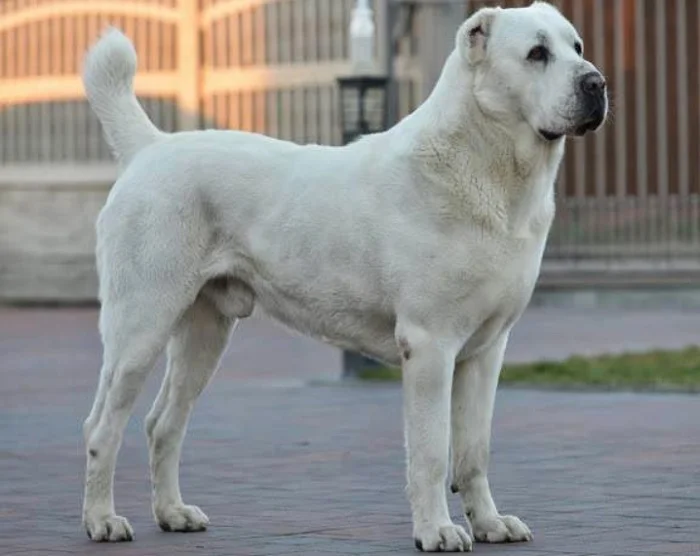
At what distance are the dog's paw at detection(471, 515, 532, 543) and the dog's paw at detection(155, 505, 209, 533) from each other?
1.02 meters

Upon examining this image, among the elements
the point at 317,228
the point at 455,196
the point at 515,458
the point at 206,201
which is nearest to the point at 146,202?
the point at 206,201

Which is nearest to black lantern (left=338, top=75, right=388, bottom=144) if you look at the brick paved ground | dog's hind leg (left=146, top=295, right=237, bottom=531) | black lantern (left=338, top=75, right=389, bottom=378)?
black lantern (left=338, top=75, right=389, bottom=378)

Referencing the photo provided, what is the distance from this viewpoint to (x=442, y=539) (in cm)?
666

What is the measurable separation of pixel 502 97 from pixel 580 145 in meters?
19.1

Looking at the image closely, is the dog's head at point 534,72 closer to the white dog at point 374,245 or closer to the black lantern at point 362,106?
the white dog at point 374,245

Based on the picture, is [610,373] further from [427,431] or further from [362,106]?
[427,431]

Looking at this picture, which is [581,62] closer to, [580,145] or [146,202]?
[146,202]

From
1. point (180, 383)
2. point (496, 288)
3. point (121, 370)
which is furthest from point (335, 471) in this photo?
point (496, 288)

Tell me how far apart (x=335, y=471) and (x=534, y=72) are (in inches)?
121

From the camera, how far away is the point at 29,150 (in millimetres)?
28031

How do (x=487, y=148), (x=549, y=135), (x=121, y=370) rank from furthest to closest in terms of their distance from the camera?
(x=121, y=370), (x=487, y=148), (x=549, y=135)

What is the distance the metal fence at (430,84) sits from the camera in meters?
25.2

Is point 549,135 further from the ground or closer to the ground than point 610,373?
further from the ground

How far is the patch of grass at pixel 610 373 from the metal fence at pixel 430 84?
9617 mm
